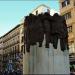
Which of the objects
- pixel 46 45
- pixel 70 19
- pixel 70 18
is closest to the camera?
pixel 46 45

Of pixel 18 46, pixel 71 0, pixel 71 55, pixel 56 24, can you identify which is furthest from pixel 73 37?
pixel 18 46

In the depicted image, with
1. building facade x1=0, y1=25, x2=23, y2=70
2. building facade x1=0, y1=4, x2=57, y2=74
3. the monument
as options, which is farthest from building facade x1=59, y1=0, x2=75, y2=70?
building facade x1=0, y1=25, x2=23, y2=70

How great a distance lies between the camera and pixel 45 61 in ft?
49.6

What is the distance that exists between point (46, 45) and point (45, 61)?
0.84 metres

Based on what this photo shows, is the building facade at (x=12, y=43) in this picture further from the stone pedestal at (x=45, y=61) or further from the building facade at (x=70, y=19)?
the stone pedestal at (x=45, y=61)

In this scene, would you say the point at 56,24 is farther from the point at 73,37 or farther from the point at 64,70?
the point at 73,37

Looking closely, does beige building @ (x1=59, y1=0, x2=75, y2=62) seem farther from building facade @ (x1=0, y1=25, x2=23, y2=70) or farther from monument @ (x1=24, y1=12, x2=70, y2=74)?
building facade @ (x1=0, y1=25, x2=23, y2=70)

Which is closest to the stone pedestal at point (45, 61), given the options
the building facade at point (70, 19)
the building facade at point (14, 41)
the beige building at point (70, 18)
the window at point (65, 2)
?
the building facade at point (70, 19)

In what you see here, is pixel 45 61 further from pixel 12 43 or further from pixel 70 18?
pixel 12 43

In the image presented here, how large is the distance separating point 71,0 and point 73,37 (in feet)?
18.3

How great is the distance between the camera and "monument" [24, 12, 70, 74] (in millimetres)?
15195

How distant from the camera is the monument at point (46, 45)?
49.9ft

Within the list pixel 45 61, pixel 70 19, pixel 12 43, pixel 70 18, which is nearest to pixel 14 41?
pixel 12 43

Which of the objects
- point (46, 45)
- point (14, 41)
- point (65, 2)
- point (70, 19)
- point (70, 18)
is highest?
point (65, 2)
